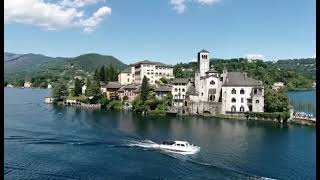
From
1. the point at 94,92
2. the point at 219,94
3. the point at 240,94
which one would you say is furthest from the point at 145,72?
the point at 240,94

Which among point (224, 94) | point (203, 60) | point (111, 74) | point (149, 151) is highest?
point (203, 60)

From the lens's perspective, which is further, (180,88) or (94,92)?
(94,92)

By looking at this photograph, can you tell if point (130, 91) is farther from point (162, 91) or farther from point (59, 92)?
point (59, 92)

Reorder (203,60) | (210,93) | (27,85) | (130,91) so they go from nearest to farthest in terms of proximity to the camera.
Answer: (210,93) → (203,60) → (130,91) → (27,85)

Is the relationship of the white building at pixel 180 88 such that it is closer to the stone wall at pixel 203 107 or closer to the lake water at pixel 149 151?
the stone wall at pixel 203 107

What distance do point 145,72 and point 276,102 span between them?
3032 cm

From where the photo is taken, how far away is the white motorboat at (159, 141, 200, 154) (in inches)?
1129

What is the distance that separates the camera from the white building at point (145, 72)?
7488 centimetres

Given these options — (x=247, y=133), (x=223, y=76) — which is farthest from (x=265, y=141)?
(x=223, y=76)

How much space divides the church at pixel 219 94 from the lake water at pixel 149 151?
24.9 ft

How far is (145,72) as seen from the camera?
74938 millimetres

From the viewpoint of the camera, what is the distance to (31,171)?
74.1ft
